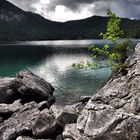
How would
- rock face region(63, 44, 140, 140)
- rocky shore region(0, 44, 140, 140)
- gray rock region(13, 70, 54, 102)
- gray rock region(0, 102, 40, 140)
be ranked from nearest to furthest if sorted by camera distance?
1. rock face region(63, 44, 140, 140)
2. rocky shore region(0, 44, 140, 140)
3. gray rock region(0, 102, 40, 140)
4. gray rock region(13, 70, 54, 102)

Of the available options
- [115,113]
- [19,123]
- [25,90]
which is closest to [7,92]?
[25,90]

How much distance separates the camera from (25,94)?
46.8m

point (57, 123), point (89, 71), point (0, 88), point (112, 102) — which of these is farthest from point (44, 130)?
point (89, 71)

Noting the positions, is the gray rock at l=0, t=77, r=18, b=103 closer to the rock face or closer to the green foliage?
the green foliage

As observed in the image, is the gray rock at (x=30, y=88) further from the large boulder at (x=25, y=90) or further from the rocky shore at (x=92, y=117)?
the rocky shore at (x=92, y=117)

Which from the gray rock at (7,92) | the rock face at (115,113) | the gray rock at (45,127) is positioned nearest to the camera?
the rock face at (115,113)

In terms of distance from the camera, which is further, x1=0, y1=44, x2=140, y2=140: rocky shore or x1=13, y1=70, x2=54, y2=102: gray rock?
x1=13, y1=70, x2=54, y2=102: gray rock

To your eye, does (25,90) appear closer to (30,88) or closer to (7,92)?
(30,88)

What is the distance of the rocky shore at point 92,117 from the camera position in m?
22.2

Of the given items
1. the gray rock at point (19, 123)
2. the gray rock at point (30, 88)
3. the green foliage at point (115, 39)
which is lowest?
the gray rock at point (19, 123)

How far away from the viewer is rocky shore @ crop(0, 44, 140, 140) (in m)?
22.2

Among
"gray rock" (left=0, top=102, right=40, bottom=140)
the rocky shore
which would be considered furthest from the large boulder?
"gray rock" (left=0, top=102, right=40, bottom=140)

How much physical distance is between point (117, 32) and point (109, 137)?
2279 centimetres

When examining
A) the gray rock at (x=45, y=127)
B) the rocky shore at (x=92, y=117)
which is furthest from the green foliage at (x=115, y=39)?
the gray rock at (x=45, y=127)
